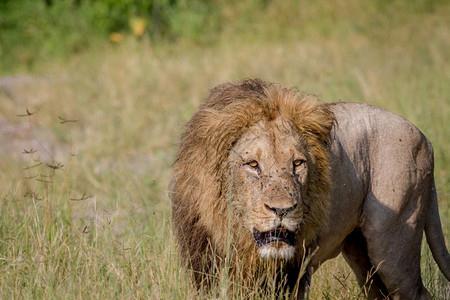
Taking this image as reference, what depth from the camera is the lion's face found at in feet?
11.9

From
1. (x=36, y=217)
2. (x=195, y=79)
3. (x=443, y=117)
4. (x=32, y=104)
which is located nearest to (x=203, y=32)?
(x=195, y=79)

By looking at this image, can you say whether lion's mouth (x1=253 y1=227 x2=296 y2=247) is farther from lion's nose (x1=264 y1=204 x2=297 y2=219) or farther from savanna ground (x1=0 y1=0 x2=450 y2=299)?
savanna ground (x1=0 y1=0 x2=450 y2=299)

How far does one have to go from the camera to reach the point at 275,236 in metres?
3.67

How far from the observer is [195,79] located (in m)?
11.7

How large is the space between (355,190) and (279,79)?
7.06 m

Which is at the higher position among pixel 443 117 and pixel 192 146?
pixel 192 146

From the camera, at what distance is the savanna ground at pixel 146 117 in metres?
4.24

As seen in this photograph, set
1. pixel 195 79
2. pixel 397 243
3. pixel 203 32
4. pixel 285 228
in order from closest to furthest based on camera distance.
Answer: pixel 285 228, pixel 397 243, pixel 195 79, pixel 203 32

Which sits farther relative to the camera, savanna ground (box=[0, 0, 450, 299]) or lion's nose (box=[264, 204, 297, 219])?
savanna ground (box=[0, 0, 450, 299])

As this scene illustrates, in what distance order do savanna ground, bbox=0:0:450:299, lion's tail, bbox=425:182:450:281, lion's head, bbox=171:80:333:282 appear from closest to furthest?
lion's head, bbox=171:80:333:282, savanna ground, bbox=0:0:450:299, lion's tail, bbox=425:182:450:281

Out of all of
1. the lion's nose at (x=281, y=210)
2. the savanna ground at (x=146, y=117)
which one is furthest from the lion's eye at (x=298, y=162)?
the savanna ground at (x=146, y=117)

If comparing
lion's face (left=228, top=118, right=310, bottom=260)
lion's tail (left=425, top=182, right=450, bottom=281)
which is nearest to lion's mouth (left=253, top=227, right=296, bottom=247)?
lion's face (left=228, top=118, right=310, bottom=260)

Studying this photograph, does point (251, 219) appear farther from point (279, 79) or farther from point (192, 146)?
point (279, 79)

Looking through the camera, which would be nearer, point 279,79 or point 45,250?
point 45,250
